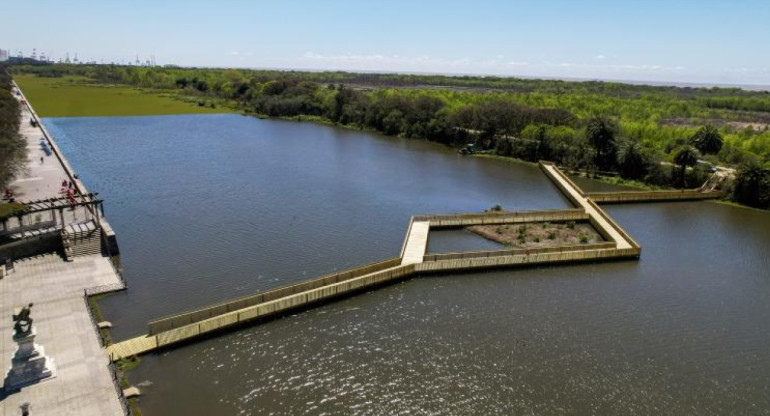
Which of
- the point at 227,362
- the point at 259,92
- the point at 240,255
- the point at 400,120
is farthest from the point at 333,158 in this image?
the point at 259,92

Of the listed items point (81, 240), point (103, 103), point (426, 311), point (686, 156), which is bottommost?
point (426, 311)

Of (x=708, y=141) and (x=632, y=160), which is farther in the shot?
(x=632, y=160)

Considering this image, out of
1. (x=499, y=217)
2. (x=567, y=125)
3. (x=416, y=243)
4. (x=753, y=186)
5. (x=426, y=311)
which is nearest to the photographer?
(x=426, y=311)

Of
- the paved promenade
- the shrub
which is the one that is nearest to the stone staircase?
the paved promenade

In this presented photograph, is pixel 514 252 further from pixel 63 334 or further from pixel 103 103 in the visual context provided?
pixel 103 103

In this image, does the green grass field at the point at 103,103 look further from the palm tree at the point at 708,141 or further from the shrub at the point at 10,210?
the palm tree at the point at 708,141

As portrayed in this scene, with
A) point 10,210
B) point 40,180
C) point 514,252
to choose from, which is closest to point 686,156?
point 514,252

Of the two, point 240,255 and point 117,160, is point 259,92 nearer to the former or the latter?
point 117,160
